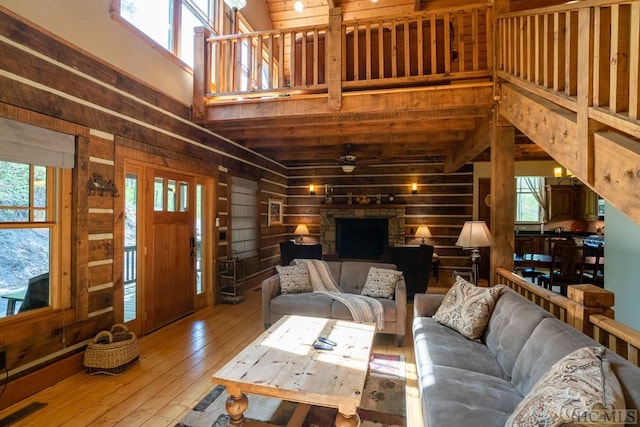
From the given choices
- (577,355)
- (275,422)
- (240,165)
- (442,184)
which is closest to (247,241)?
(240,165)

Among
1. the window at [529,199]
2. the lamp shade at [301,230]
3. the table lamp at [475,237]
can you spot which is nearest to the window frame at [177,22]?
the table lamp at [475,237]

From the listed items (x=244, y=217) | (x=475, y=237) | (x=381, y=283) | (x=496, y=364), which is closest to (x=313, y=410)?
(x=496, y=364)

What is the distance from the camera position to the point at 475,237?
11.6 feet

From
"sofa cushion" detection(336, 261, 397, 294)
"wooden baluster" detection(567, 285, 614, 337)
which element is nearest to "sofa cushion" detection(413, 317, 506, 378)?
"wooden baluster" detection(567, 285, 614, 337)

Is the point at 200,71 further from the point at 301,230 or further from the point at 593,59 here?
the point at 301,230

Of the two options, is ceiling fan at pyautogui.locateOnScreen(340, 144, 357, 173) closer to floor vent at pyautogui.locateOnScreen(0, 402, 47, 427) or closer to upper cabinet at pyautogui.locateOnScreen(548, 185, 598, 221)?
floor vent at pyautogui.locateOnScreen(0, 402, 47, 427)

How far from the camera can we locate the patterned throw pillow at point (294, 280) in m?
3.86

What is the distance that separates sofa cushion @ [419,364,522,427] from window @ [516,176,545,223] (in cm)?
861

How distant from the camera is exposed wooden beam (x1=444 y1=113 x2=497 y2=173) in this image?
4035 mm

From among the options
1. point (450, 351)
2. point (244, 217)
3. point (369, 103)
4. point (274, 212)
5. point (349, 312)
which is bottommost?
A: point (349, 312)

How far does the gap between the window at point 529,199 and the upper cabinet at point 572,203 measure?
304mm

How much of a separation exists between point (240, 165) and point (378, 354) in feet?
12.7

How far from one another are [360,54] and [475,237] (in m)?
2.59

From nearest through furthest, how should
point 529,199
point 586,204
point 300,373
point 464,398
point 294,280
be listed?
1. point 464,398
2. point 300,373
3. point 294,280
4. point 586,204
5. point 529,199
